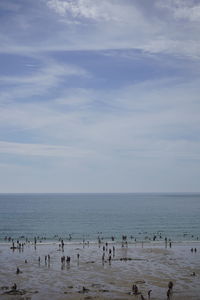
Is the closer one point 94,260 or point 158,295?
point 158,295

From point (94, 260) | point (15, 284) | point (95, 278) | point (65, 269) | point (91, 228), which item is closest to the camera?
point (15, 284)

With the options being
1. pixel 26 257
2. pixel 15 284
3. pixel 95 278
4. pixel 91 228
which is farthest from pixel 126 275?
pixel 91 228

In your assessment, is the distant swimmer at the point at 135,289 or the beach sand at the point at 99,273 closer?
the distant swimmer at the point at 135,289

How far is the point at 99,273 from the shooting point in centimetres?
4244

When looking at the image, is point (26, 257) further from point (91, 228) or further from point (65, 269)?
point (91, 228)

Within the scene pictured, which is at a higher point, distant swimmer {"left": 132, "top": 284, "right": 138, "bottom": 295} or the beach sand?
distant swimmer {"left": 132, "top": 284, "right": 138, "bottom": 295}

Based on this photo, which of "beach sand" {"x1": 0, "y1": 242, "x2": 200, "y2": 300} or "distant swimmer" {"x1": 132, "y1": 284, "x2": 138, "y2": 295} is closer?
"distant swimmer" {"x1": 132, "y1": 284, "x2": 138, "y2": 295}

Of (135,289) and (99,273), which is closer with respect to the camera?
(135,289)

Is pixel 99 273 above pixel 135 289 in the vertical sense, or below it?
below

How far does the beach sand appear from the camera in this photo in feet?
112

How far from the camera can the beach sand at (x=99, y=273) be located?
3416 cm

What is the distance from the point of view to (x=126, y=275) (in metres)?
41.2

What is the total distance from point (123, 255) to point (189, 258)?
10847mm

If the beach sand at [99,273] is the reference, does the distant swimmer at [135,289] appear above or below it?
above
